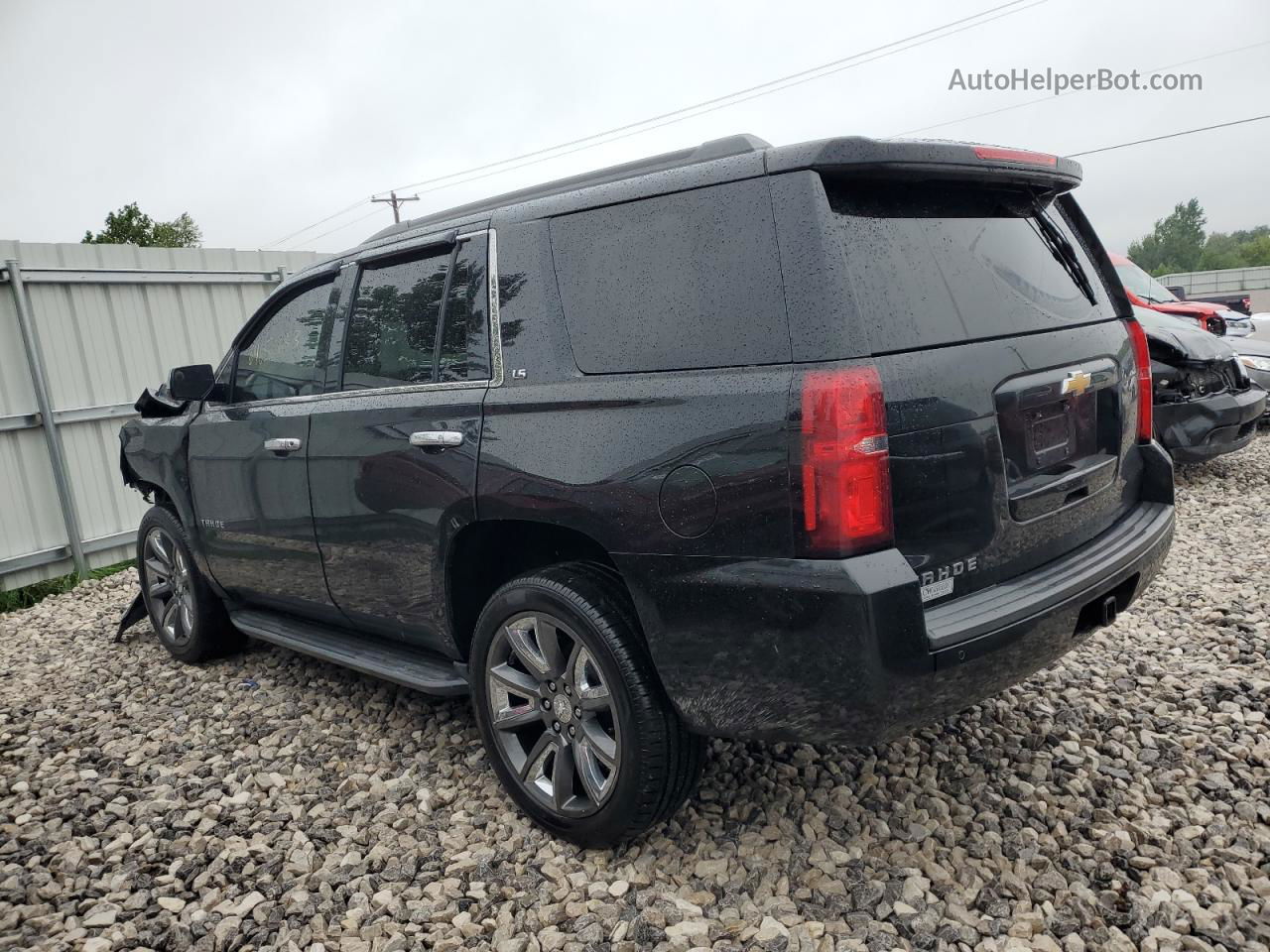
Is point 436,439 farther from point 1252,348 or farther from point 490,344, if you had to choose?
point 1252,348

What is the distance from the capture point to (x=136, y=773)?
351 cm

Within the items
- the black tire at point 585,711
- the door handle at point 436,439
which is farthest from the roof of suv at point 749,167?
the black tire at point 585,711

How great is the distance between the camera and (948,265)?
7.72ft

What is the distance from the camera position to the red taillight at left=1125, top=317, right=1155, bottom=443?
2.96 meters

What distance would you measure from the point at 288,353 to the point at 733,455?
240 centimetres

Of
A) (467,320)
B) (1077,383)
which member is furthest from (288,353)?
(1077,383)

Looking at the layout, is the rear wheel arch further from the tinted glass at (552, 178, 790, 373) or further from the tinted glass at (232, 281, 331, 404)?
the tinted glass at (232, 281, 331, 404)

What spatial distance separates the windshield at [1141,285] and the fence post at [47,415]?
9.12 meters

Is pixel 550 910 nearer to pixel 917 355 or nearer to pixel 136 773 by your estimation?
pixel 917 355

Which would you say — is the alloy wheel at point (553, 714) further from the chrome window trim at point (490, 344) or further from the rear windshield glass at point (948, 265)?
the rear windshield glass at point (948, 265)

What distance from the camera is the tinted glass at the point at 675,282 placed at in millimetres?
2199

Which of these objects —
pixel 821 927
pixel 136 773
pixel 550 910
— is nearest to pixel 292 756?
pixel 136 773

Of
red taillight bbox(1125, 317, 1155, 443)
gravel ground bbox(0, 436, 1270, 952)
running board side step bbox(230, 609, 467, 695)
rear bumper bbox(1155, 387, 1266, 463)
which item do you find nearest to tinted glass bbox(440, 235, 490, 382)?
running board side step bbox(230, 609, 467, 695)

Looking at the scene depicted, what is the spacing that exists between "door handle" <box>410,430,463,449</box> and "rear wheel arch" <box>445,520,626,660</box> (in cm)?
26
